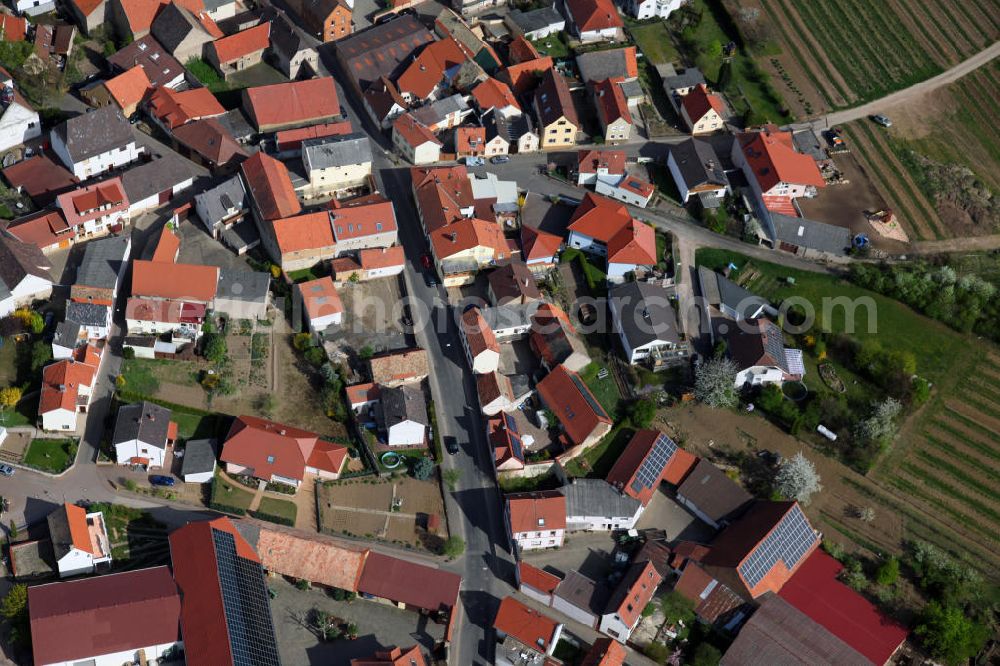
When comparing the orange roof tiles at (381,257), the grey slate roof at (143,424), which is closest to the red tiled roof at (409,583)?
the grey slate roof at (143,424)

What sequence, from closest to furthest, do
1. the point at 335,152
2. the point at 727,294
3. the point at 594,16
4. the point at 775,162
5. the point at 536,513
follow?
1. the point at 536,513
2. the point at 727,294
3. the point at 335,152
4. the point at 775,162
5. the point at 594,16

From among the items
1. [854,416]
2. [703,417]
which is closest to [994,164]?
[854,416]

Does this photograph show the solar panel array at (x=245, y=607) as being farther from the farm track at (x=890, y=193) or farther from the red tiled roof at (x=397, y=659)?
the farm track at (x=890, y=193)

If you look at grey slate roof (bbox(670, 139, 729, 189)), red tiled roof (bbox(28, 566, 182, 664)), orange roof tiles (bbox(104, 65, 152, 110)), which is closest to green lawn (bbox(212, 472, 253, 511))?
red tiled roof (bbox(28, 566, 182, 664))

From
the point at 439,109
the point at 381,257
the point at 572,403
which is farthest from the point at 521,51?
the point at 572,403

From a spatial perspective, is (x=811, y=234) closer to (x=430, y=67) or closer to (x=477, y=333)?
(x=477, y=333)

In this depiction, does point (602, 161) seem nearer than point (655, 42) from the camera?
Yes

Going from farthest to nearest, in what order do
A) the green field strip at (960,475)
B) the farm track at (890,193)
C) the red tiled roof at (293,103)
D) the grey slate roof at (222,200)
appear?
the farm track at (890,193) < the red tiled roof at (293,103) < the grey slate roof at (222,200) < the green field strip at (960,475)
